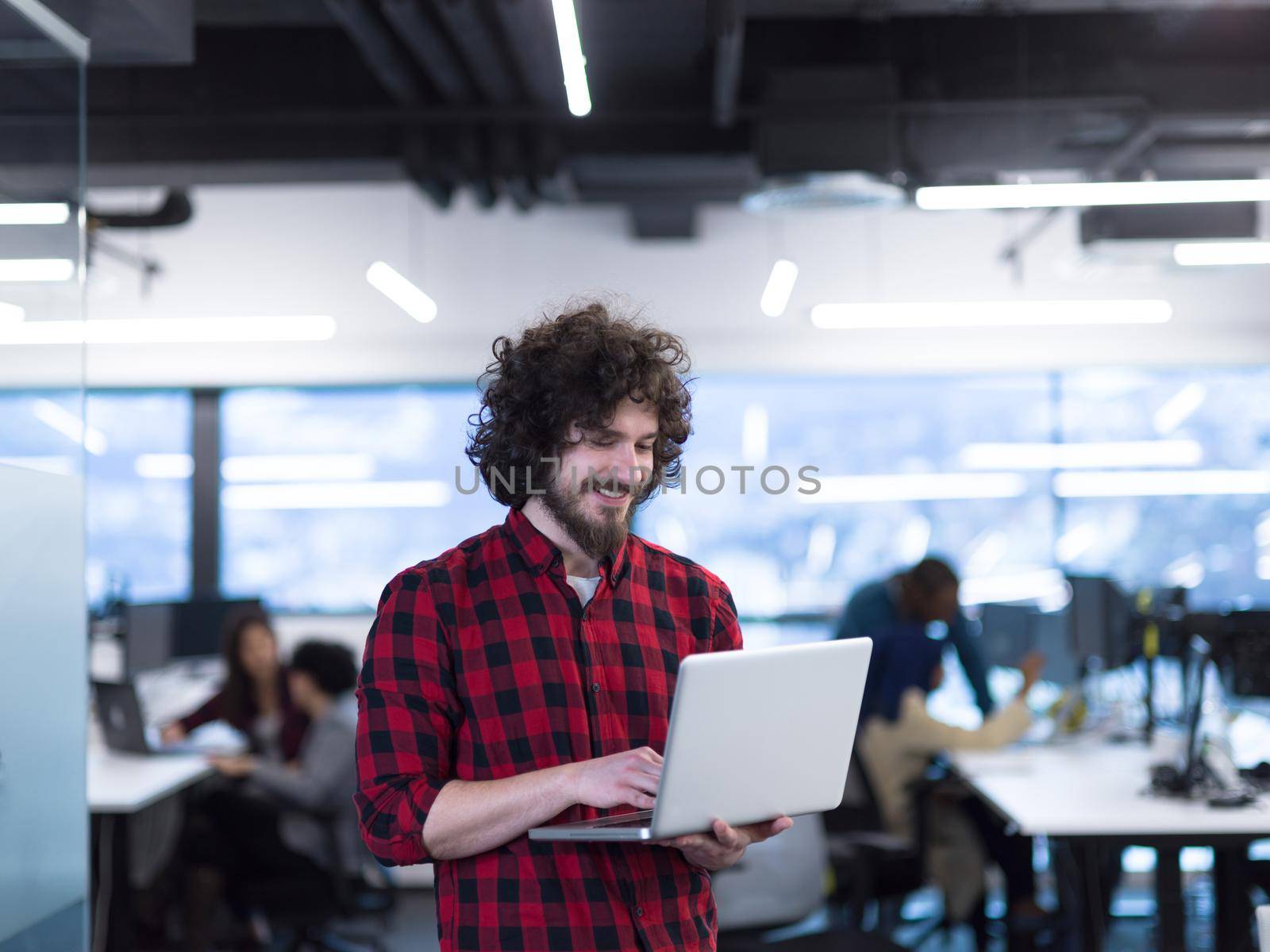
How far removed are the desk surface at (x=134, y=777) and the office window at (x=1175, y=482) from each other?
15.7 ft

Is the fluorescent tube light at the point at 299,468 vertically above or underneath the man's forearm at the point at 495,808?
above

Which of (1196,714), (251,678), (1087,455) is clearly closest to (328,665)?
(251,678)

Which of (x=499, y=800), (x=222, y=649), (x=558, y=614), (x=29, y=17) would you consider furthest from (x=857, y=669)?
(x=222, y=649)

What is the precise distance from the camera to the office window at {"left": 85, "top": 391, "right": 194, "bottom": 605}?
6.77m

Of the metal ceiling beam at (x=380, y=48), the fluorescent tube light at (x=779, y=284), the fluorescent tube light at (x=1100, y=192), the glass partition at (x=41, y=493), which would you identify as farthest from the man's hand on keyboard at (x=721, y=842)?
the fluorescent tube light at (x=779, y=284)

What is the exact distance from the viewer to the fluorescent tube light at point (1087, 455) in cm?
665

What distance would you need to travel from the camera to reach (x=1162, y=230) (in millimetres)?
5199

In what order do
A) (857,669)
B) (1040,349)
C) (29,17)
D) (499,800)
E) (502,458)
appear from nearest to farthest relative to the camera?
(499,800) < (857,669) < (502,458) < (29,17) < (1040,349)

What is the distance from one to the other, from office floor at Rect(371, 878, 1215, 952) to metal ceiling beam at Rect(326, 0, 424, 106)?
10.7ft

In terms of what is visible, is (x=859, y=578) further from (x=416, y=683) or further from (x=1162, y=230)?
(x=416, y=683)

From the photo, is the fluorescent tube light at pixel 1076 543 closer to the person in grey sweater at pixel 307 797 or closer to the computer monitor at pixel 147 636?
the person in grey sweater at pixel 307 797

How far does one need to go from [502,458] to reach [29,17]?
4.73ft

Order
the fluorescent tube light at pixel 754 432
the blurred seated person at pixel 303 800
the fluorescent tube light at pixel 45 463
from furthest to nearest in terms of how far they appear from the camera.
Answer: the fluorescent tube light at pixel 754 432 < the blurred seated person at pixel 303 800 < the fluorescent tube light at pixel 45 463

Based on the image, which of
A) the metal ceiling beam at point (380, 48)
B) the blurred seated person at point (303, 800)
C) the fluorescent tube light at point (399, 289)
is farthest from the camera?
the fluorescent tube light at point (399, 289)
